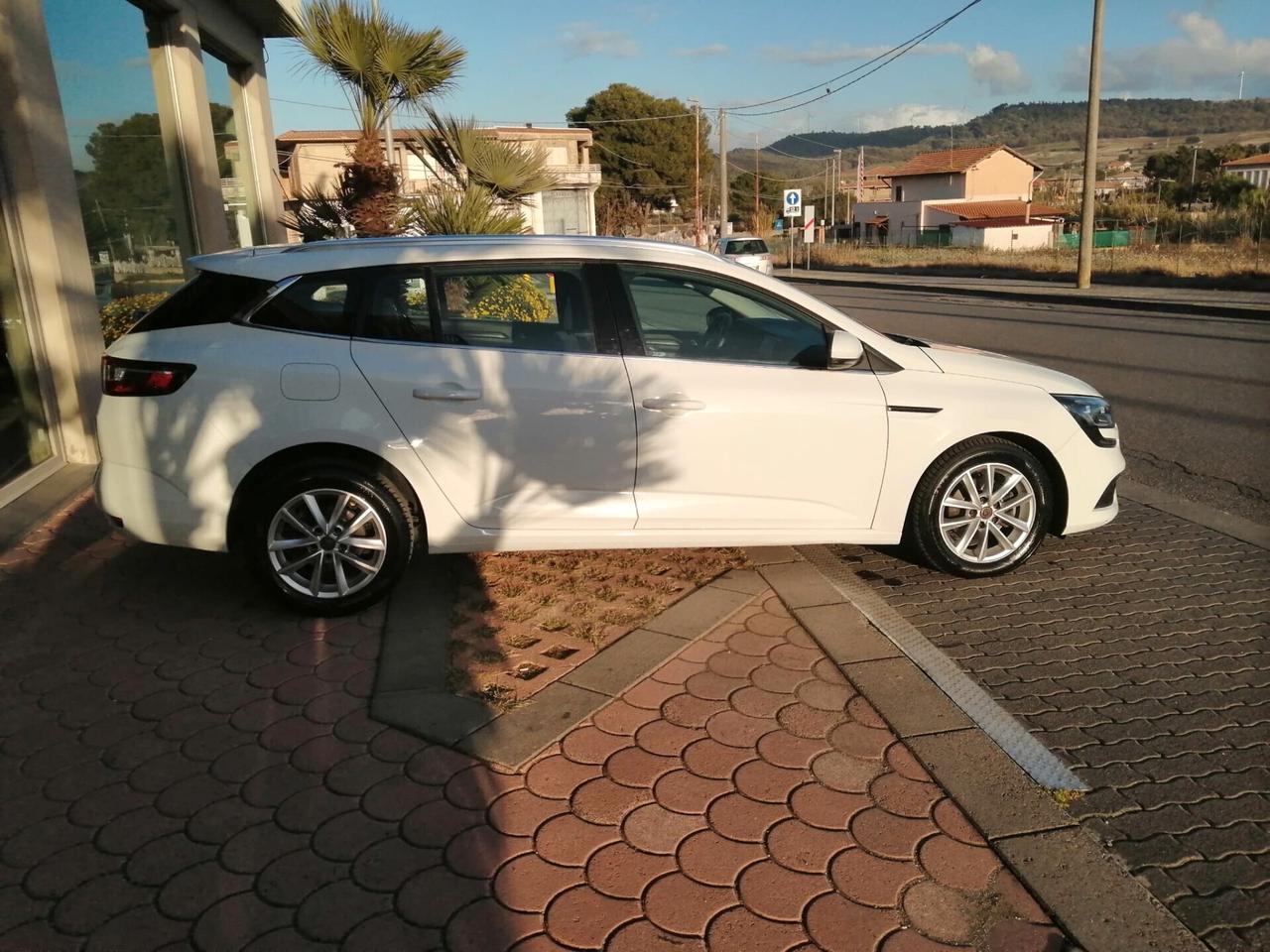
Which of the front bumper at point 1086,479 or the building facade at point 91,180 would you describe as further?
the building facade at point 91,180

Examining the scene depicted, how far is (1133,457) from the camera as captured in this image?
7.47 m

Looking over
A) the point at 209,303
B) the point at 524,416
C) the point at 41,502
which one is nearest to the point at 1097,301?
the point at 524,416

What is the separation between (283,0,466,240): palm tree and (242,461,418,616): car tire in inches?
360

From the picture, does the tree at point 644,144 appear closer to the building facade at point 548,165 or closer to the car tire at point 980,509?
the building facade at point 548,165

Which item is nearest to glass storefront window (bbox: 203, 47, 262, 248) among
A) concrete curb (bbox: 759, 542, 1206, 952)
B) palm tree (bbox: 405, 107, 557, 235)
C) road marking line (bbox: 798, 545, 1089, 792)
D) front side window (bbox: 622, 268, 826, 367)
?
palm tree (bbox: 405, 107, 557, 235)

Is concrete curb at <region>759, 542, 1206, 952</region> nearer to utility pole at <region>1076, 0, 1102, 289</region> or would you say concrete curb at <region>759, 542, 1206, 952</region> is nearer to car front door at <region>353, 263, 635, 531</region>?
car front door at <region>353, 263, 635, 531</region>

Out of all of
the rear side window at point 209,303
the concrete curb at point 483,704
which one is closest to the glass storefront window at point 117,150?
the rear side window at point 209,303

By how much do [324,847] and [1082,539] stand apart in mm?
4336

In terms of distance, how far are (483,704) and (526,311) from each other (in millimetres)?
1876

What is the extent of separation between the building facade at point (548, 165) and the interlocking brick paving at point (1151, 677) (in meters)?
20.0

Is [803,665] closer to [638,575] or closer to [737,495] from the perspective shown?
[737,495]

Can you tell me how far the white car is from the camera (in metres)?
4.24

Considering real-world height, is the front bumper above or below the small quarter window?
below

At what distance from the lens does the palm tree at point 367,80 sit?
1211cm
